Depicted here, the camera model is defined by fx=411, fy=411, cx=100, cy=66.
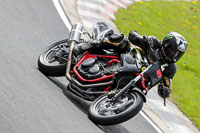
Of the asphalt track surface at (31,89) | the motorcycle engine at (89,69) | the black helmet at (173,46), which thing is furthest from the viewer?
the motorcycle engine at (89,69)

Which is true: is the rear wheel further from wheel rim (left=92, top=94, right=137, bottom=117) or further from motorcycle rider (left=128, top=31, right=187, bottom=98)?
motorcycle rider (left=128, top=31, right=187, bottom=98)

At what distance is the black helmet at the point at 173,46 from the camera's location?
5945 mm

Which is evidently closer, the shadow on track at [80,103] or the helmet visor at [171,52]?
the helmet visor at [171,52]

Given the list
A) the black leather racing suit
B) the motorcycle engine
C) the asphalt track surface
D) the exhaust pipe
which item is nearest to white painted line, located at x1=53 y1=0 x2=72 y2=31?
the asphalt track surface

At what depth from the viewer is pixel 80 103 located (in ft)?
21.3

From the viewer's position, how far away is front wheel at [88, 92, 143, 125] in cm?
552

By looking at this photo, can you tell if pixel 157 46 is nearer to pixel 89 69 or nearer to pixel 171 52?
pixel 171 52

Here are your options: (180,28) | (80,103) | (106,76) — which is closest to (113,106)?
(106,76)

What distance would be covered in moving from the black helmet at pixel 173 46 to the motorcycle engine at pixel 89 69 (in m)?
1.07

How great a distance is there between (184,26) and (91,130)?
10010mm

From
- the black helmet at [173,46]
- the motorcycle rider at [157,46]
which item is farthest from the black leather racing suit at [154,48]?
the black helmet at [173,46]

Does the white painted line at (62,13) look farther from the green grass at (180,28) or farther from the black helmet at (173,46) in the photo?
the black helmet at (173,46)

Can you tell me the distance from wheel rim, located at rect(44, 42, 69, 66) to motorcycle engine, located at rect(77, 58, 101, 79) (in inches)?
19.0

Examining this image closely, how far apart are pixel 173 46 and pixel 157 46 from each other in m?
0.37
